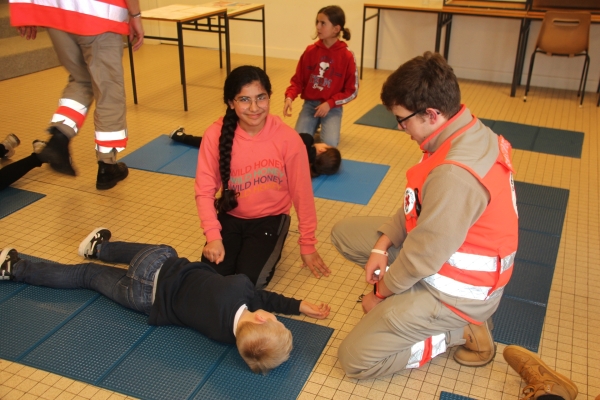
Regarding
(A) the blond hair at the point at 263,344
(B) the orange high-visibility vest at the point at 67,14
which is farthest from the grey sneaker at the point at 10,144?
(A) the blond hair at the point at 263,344

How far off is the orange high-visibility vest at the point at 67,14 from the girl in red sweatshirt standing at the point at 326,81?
3.81ft

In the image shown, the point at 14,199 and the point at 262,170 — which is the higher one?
the point at 262,170

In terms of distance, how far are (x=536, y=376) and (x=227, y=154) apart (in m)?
1.34

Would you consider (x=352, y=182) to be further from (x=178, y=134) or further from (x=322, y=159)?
(x=178, y=134)

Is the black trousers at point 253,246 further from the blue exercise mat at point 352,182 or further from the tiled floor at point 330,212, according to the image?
the blue exercise mat at point 352,182

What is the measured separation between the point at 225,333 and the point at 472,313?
0.79 meters

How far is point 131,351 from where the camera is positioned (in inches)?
76.0

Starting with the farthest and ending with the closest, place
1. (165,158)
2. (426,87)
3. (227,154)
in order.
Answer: (165,158) < (227,154) < (426,87)

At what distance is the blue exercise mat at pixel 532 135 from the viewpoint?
12.4 feet

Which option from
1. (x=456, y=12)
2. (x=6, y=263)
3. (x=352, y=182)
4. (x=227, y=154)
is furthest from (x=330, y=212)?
(x=456, y=12)

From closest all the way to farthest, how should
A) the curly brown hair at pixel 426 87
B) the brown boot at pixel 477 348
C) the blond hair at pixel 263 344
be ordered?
the curly brown hair at pixel 426 87 < the blond hair at pixel 263 344 < the brown boot at pixel 477 348

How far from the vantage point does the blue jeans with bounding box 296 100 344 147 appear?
148 inches

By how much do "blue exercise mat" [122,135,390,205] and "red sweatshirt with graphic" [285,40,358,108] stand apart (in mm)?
464

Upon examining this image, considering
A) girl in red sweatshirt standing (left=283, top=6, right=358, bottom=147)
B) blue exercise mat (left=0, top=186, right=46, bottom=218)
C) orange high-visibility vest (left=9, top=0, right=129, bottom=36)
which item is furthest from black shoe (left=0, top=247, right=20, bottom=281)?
girl in red sweatshirt standing (left=283, top=6, right=358, bottom=147)
